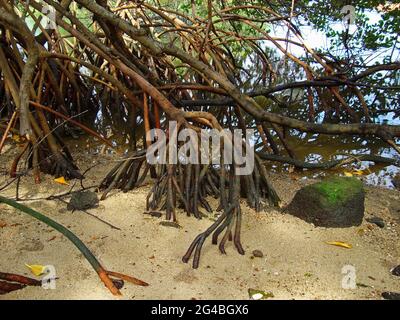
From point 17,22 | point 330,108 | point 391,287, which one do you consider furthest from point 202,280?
point 330,108

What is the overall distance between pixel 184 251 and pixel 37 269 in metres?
0.70

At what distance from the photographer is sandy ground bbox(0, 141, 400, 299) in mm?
2041

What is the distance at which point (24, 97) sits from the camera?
9.21ft

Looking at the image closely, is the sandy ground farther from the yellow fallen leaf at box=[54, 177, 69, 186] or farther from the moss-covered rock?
the yellow fallen leaf at box=[54, 177, 69, 186]

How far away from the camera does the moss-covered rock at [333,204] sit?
2.67 meters

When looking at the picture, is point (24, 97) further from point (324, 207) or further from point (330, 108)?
point (330, 108)

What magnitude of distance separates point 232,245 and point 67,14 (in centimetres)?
184

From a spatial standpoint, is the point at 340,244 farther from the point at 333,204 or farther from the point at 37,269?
the point at 37,269

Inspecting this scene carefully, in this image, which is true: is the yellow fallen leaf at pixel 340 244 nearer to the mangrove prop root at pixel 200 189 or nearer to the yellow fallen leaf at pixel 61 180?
the mangrove prop root at pixel 200 189

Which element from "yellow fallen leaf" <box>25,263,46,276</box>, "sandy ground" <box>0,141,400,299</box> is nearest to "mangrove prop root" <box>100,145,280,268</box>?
"sandy ground" <box>0,141,400,299</box>

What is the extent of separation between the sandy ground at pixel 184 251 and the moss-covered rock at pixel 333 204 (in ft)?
0.18

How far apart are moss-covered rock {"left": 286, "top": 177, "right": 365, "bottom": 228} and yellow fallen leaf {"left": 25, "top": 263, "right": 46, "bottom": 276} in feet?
4.86
